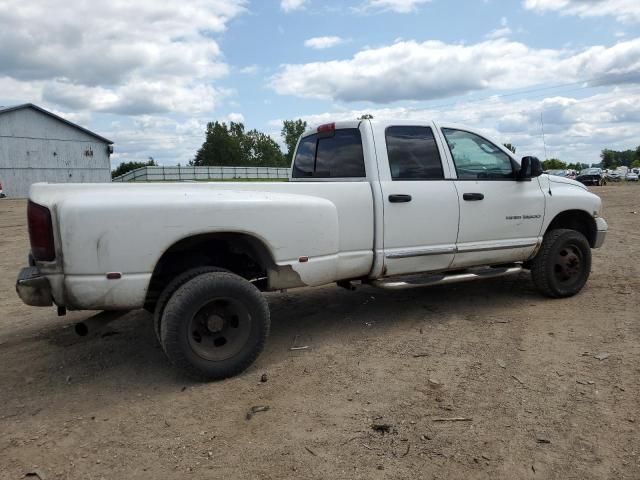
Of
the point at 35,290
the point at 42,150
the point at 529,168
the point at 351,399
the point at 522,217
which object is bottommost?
the point at 351,399

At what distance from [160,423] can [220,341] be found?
76 cm

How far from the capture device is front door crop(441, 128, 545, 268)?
16.1 feet

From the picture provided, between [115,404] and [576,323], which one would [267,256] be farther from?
[576,323]

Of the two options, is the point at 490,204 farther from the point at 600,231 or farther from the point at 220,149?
the point at 220,149

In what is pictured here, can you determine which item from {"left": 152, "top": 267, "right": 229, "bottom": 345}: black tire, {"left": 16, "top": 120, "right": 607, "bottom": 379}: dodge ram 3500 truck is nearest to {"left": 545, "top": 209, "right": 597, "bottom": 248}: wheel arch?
{"left": 16, "top": 120, "right": 607, "bottom": 379}: dodge ram 3500 truck

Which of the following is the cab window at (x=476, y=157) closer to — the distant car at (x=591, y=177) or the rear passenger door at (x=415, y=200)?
the rear passenger door at (x=415, y=200)

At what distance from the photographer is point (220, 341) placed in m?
3.72

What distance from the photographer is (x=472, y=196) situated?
4871 mm

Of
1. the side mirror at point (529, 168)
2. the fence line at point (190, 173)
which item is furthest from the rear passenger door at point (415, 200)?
the fence line at point (190, 173)

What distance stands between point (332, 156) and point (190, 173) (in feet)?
143

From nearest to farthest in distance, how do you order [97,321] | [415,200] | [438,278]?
1. [97,321]
2. [415,200]
3. [438,278]

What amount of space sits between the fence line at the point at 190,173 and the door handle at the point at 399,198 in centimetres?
3155

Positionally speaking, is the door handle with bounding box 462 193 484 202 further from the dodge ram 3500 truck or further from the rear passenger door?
the rear passenger door

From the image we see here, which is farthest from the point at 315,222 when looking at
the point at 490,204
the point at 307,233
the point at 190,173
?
Answer: the point at 190,173
